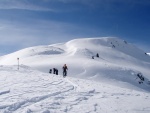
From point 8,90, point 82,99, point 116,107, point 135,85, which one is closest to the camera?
point 116,107

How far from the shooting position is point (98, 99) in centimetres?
1591

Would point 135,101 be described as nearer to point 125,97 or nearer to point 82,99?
point 125,97

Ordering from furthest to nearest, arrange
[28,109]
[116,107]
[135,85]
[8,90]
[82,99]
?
[135,85] → [8,90] → [82,99] → [116,107] → [28,109]

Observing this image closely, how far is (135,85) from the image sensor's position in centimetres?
5150

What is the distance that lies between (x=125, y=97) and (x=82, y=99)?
3.10m

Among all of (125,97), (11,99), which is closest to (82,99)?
(125,97)

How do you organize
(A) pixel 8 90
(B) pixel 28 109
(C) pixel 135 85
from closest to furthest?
1. (B) pixel 28 109
2. (A) pixel 8 90
3. (C) pixel 135 85

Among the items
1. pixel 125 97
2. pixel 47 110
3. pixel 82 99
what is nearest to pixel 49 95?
pixel 82 99

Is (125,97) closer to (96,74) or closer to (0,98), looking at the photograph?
(0,98)

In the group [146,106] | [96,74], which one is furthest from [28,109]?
[96,74]

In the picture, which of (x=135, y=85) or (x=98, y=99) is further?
(x=135, y=85)

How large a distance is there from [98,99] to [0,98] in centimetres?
574

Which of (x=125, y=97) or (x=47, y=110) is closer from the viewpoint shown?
(x=47, y=110)

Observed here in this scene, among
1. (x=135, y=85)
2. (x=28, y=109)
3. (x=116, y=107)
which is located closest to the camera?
(x=28, y=109)
